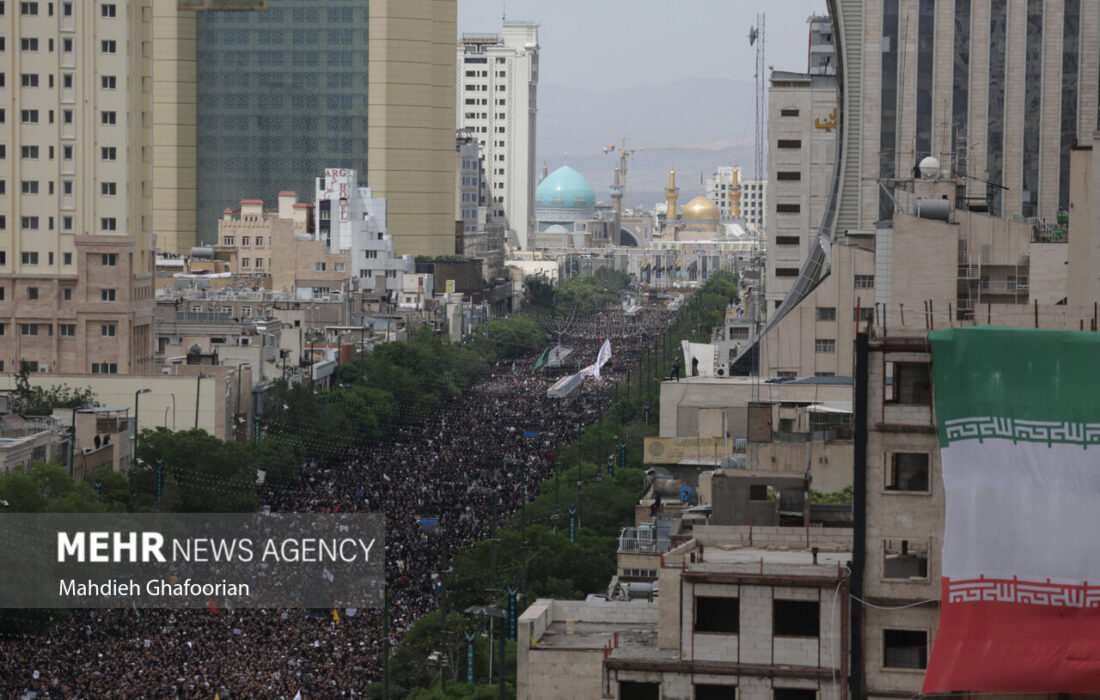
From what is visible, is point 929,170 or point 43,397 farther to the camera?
point 43,397

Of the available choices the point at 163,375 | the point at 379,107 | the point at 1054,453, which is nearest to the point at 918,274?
the point at 1054,453

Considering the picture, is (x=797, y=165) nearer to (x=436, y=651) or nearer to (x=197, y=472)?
(x=197, y=472)

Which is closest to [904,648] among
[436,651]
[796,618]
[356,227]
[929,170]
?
[796,618]

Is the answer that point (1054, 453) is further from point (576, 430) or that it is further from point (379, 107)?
point (379, 107)

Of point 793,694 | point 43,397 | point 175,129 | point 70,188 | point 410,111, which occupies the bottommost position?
point 43,397

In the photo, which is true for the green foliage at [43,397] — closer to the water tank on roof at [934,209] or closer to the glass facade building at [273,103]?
the water tank on roof at [934,209]
